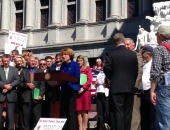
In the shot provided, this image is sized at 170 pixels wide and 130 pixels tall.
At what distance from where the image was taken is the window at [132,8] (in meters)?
28.7

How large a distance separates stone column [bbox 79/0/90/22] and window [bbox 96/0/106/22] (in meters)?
0.63

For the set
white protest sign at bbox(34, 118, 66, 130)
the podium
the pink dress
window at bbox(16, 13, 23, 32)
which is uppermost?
window at bbox(16, 13, 23, 32)

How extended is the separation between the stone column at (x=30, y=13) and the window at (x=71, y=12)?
252cm

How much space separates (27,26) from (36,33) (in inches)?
31.6

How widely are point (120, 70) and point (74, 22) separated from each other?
2155 cm

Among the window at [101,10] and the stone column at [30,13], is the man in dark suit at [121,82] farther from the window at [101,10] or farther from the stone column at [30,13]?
the stone column at [30,13]

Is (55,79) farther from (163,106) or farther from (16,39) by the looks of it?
(16,39)

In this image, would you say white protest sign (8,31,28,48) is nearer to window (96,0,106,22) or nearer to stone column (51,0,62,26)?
window (96,0,106,22)

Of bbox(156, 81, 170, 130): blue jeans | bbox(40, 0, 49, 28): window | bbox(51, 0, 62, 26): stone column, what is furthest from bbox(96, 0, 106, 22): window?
bbox(156, 81, 170, 130): blue jeans

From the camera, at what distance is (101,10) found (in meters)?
30.3

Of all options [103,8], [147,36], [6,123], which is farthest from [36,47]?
[6,123]

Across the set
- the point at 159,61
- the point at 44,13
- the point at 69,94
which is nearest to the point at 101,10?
the point at 44,13

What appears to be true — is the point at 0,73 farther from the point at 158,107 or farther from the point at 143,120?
the point at 158,107

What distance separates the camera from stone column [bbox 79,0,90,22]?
29.9m
